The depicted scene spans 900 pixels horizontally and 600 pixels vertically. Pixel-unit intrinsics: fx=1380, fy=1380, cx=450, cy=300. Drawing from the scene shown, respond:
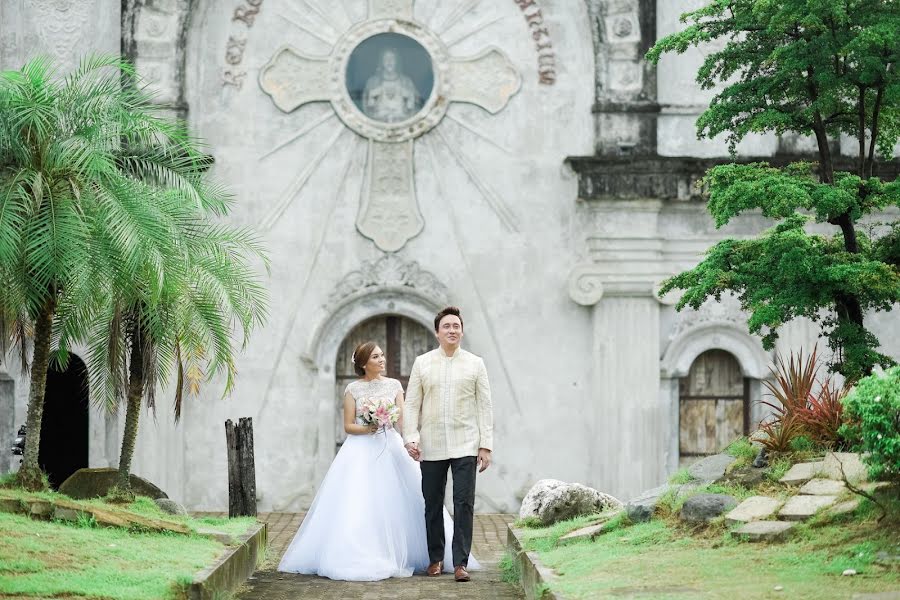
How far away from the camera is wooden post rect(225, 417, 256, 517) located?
14773mm

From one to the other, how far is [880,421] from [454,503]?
3543 mm

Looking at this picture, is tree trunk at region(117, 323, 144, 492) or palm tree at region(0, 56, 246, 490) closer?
palm tree at region(0, 56, 246, 490)

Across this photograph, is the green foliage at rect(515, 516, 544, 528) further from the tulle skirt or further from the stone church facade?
the stone church facade

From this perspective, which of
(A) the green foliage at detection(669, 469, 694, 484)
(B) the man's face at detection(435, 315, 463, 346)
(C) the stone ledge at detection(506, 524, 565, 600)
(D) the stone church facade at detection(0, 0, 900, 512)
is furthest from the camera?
(D) the stone church facade at detection(0, 0, 900, 512)

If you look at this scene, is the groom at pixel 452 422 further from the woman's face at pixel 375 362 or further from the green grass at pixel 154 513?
the green grass at pixel 154 513

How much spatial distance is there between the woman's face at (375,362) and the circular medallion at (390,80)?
27.2 ft

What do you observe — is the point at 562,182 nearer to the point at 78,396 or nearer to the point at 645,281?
the point at 645,281

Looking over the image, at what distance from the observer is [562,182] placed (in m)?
20.1

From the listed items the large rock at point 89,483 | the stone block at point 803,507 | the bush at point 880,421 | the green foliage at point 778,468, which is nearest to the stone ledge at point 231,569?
the large rock at point 89,483

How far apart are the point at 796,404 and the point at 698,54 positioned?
957 centimetres

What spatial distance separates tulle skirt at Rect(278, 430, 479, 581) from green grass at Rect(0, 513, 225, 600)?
3.09ft

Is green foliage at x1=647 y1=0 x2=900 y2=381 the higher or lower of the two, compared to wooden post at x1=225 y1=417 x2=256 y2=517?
higher

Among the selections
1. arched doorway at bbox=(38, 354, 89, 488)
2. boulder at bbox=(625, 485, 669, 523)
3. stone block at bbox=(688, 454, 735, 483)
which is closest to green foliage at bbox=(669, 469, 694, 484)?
stone block at bbox=(688, 454, 735, 483)

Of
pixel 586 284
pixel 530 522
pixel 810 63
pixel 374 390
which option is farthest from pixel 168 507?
pixel 586 284
